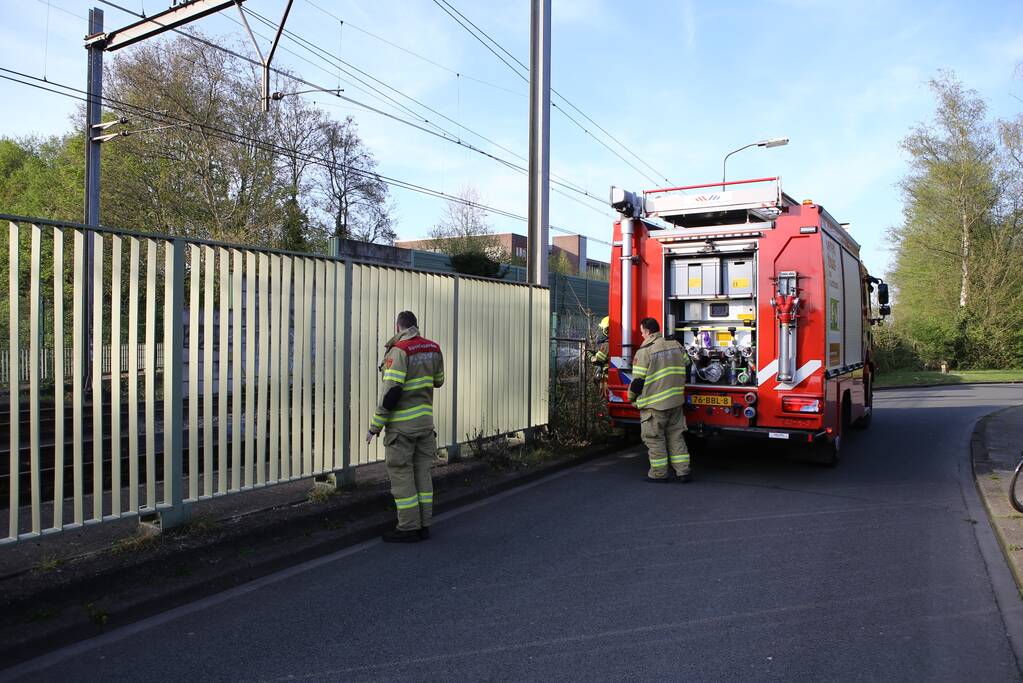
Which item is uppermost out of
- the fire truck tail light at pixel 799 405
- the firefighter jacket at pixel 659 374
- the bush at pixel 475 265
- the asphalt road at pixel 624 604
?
the bush at pixel 475 265

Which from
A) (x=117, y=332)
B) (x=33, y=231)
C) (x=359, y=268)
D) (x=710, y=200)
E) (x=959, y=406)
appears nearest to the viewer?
(x=33, y=231)

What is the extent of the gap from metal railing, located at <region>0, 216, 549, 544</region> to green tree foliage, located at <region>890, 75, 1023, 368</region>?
33159 mm

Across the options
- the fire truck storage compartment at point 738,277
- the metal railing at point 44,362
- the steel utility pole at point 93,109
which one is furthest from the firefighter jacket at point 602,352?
the steel utility pole at point 93,109

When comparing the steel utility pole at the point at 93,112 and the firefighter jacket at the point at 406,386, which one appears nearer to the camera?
the firefighter jacket at the point at 406,386

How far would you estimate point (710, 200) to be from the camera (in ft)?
28.2

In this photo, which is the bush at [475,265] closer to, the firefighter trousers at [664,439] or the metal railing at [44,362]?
the firefighter trousers at [664,439]

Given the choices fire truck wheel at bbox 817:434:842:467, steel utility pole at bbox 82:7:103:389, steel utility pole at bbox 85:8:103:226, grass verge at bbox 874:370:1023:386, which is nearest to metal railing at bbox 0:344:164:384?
fire truck wheel at bbox 817:434:842:467

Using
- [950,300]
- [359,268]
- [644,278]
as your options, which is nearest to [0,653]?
[359,268]

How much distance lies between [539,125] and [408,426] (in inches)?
237

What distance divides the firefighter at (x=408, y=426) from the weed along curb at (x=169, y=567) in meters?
0.39

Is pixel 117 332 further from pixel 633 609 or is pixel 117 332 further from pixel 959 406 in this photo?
pixel 959 406

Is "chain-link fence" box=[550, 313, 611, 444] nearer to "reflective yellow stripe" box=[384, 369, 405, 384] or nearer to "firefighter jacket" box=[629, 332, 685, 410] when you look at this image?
"firefighter jacket" box=[629, 332, 685, 410]

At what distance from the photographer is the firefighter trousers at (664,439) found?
8141mm

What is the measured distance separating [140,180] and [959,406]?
2313cm
